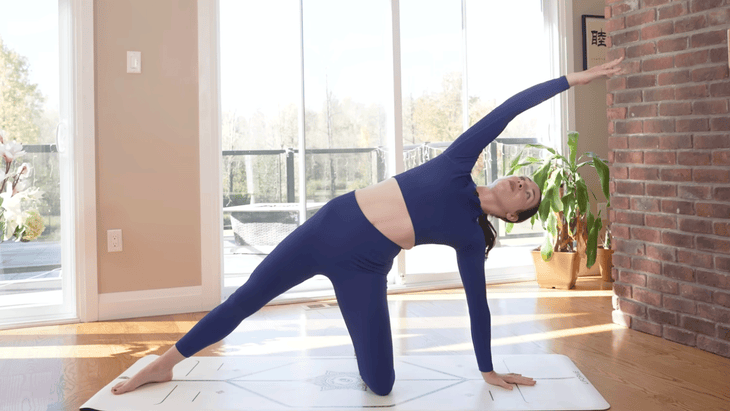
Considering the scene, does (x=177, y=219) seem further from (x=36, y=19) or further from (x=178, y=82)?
(x=36, y=19)

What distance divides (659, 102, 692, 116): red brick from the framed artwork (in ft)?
5.89

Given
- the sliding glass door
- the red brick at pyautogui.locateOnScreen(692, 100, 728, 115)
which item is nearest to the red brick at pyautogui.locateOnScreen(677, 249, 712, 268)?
the red brick at pyautogui.locateOnScreen(692, 100, 728, 115)

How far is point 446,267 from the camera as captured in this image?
469 cm

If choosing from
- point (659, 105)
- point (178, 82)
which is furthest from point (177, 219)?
point (659, 105)

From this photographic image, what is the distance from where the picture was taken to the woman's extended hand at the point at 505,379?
240cm

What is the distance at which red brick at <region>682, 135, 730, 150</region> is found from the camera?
2.88 m

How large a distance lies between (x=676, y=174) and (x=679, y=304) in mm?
574

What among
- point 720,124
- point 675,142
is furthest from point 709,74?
point 675,142

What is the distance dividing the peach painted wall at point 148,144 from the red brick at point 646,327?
7.60ft

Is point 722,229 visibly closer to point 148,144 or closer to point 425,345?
point 425,345

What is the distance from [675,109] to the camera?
10.2 feet

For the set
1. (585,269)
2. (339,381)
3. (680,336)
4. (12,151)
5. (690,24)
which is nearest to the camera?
(339,381)

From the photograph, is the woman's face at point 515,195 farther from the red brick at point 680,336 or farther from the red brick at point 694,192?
the red brick at point 680,336

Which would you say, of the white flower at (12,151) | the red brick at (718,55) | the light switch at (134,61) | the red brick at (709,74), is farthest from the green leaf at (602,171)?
the white flower at (12,151)
